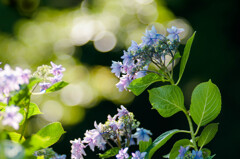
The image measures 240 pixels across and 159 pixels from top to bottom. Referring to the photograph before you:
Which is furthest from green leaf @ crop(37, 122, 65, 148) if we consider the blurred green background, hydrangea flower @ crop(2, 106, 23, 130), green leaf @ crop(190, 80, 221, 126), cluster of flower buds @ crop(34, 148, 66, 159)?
the blurred green background

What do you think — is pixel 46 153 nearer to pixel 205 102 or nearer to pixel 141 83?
pixel 141 83

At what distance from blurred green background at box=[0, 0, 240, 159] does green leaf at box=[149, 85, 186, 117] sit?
536 cm

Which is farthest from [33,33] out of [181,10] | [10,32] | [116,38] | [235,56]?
[235,56]

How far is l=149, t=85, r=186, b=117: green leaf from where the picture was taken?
867 millimetres

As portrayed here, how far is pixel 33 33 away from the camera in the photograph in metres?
8.37

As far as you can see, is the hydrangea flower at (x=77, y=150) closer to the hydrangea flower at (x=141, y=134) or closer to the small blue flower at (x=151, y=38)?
the hydrangea flower at (x=141, y=134)

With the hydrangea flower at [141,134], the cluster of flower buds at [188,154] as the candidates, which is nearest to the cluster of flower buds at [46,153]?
the hydrangea flower at [141,134]

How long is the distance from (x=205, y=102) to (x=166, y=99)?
0.09m

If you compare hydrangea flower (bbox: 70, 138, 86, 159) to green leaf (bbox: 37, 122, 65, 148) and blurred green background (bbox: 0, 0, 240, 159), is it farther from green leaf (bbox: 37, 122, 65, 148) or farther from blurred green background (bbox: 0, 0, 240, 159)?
blurred green background (bbox: 0, 0, 240, 159)

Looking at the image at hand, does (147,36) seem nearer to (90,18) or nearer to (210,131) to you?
(210,131)

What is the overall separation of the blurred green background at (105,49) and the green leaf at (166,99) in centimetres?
536

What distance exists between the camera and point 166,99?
0.88 metres

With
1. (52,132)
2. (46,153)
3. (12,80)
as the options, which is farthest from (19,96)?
(46,153)

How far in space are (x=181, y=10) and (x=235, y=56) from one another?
1.55 metres
